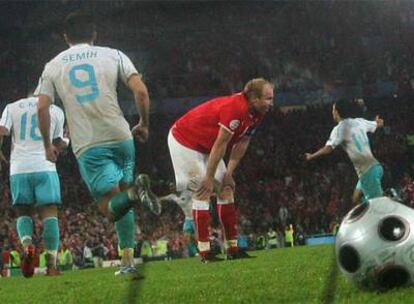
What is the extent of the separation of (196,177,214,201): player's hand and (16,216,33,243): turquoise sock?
1.66 meters

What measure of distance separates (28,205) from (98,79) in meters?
2.67

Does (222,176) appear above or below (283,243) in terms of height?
above

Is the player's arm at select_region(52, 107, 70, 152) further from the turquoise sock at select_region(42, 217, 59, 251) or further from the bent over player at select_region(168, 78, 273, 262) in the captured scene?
the bent over player at select_region(168, 78, 273, 262)

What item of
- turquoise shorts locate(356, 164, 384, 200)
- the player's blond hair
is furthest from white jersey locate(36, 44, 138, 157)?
turquoise shorts locate(356, 164, 384, 200)

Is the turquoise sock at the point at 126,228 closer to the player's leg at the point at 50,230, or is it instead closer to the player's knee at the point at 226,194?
the player's knee at the point at 226,194

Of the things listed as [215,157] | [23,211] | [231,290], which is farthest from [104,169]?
[23,211]

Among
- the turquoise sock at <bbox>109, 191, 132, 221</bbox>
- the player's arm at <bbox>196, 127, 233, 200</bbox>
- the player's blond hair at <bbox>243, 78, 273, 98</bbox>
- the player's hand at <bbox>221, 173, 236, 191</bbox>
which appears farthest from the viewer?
the player's hand at <bbox>221, 173, 236, 191</bbox>

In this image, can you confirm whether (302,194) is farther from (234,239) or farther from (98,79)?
(98,79)

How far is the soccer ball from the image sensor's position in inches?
131

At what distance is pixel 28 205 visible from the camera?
7.64 m

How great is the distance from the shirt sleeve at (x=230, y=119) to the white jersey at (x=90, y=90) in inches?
43.9

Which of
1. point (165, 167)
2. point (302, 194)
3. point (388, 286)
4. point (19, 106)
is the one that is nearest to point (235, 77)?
point (165, 167)

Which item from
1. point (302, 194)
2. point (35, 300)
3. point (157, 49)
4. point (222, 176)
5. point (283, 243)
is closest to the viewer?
point (35, 300)

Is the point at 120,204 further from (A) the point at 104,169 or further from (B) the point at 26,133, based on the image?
(B) the point at 26,133
